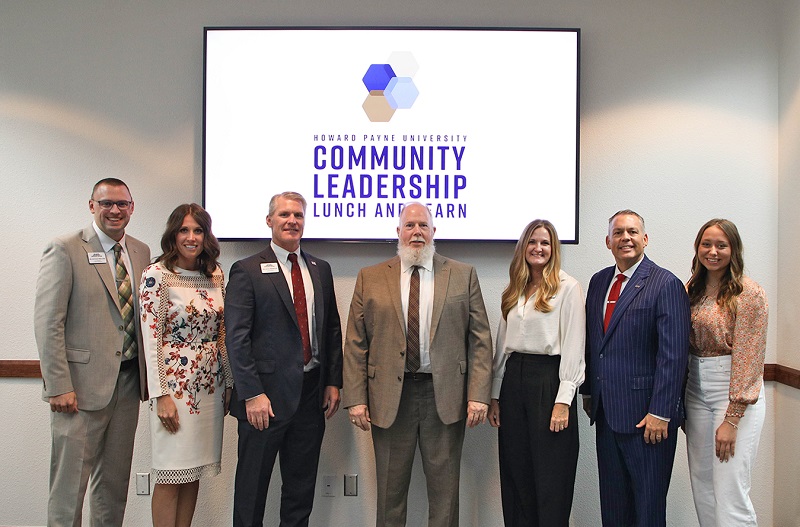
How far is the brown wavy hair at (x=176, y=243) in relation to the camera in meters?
2.40

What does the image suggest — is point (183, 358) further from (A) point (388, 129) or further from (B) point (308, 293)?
(A) point (388, 129)

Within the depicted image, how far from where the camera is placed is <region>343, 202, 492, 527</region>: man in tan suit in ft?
8.20

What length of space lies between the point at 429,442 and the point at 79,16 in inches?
118

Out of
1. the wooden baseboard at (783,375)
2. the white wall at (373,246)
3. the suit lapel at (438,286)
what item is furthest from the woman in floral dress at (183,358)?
the wooden baseboard at (783,375)

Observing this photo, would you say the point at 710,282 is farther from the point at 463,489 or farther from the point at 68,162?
the point at 68,162

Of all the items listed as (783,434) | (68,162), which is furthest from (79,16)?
(783,434)

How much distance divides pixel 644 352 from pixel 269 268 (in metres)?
1.63

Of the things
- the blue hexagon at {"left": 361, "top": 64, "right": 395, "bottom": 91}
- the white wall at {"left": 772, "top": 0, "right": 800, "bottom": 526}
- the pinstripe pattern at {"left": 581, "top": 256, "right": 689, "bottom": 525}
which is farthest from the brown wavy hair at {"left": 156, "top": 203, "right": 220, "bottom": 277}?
the white wall at {"left": 772, "top": 0, "right": 800, "bottom": 526}

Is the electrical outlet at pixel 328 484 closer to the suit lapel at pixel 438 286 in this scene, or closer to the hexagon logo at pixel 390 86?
the suit lapel at pixel 438 286

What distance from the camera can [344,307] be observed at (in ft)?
10.3

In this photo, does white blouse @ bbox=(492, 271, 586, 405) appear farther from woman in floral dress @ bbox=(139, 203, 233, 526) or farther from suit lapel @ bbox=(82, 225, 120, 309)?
suit lapel @ bbox=(82, 225, 120, 309)

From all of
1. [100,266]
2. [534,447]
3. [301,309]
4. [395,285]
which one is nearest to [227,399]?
[301,309]

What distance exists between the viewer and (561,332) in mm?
2426

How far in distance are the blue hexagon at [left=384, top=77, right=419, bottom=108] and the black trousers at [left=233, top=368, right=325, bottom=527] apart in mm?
1499
